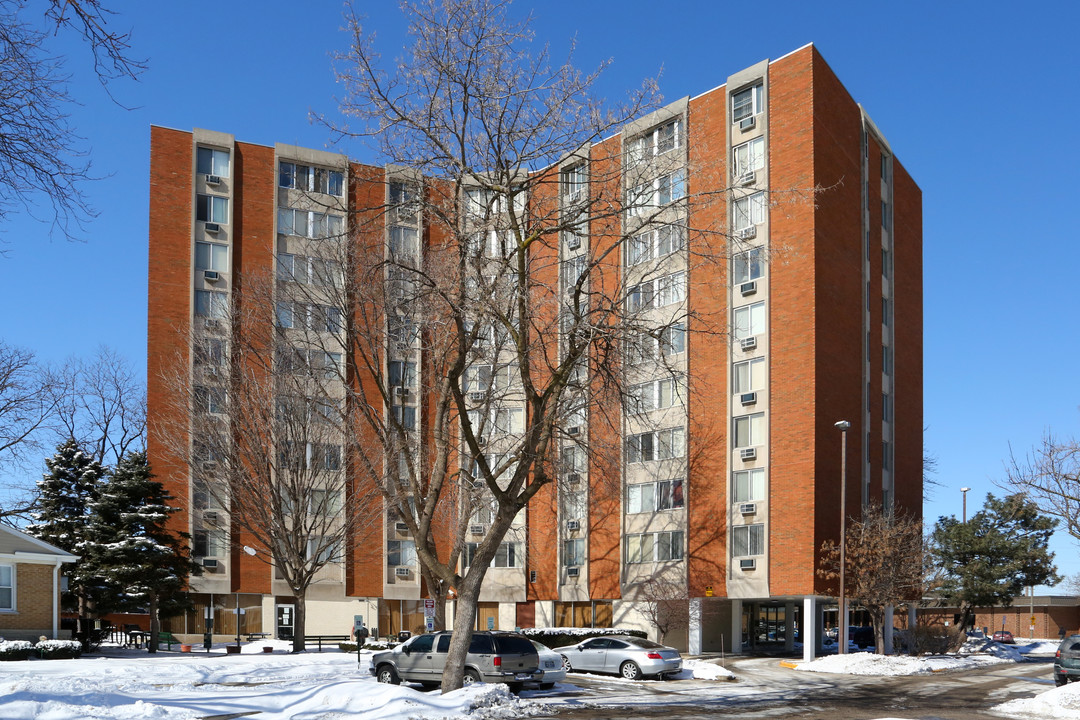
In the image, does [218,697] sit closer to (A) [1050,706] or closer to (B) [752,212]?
(A) [1050,706]

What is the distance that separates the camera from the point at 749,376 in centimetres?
4378

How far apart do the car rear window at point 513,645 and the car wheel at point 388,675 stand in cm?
268

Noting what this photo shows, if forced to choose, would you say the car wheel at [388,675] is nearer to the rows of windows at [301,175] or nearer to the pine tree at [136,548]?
the pine tree at [136,548]

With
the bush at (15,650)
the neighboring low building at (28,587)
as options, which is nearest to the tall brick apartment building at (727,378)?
the neighboring low building at (28,587)

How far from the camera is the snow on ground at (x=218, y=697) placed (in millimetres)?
16875

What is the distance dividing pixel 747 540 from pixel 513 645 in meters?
21.2

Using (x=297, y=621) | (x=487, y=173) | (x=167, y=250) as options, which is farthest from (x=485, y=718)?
(x=167, y=250)

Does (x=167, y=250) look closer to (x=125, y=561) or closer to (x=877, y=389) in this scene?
(x=125, y=561)

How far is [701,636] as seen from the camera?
4534cm

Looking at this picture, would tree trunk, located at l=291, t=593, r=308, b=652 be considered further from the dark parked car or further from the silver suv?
the dark parked car

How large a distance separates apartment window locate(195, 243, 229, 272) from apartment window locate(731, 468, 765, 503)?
96.6 ft

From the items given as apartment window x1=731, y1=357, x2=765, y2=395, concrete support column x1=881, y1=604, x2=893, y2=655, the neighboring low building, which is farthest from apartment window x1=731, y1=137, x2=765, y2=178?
the neighboring low building

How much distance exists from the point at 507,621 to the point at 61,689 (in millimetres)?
36658

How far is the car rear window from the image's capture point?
23.6 m
